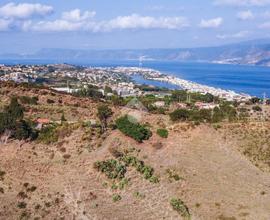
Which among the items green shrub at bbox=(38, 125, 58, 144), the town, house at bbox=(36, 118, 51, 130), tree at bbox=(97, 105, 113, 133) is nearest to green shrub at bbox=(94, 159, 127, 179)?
green shrub at bbox=(38, 125, 58, 144)

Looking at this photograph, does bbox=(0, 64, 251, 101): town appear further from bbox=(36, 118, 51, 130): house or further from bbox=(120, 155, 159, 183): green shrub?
bbox=(120, 155, 159, 183): green shrub

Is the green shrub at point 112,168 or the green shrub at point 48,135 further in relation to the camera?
the green shrub at point 48,135

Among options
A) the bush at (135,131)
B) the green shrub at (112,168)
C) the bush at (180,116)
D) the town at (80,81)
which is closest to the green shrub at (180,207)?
the green shrub at (112,168)

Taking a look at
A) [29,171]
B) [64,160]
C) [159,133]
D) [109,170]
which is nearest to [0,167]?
[29,171]

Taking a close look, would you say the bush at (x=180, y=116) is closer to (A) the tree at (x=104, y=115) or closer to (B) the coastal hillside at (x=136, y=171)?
(B) the coastal hillside at (x=136, y=171)

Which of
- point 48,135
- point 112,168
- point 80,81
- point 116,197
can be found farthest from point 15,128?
point 80,81

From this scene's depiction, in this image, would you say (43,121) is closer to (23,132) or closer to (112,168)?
(23,132)

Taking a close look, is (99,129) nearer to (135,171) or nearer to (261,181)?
(135,171)
